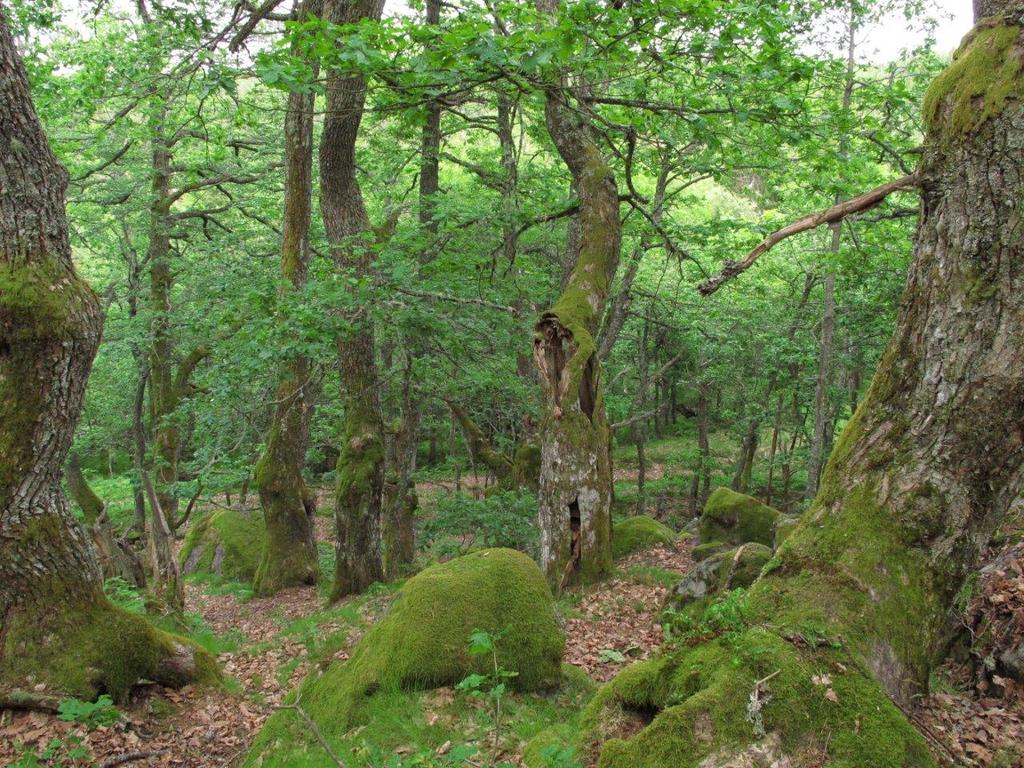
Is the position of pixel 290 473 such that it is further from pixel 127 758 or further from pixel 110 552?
pixel 127 758

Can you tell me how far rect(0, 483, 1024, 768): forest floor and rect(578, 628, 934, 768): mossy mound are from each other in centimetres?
51

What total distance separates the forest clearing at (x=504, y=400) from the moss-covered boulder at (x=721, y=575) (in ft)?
0.14

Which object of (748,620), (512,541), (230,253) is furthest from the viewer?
(230,253)

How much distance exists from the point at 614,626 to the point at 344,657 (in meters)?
2.71

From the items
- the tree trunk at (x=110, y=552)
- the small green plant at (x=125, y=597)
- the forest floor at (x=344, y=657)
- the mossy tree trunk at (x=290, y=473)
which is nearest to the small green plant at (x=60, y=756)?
the forest floor at (x=344, y=657)

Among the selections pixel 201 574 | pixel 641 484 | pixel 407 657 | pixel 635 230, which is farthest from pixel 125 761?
pixel 641 484

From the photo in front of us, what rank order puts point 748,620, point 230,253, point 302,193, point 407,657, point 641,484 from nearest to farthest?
1. point 748,620
2. point 407,657
3. point 302,193
4. point 230,253
5. point 641,484

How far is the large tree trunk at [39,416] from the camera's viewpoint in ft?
14.5

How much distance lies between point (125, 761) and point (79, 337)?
2769 millimetres

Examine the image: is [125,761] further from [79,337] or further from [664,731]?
[664,731]

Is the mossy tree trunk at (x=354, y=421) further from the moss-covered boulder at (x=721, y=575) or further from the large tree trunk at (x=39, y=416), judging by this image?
the moss-covered boulder at (x=721, y=575)

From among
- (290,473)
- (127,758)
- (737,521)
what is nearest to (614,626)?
(127,758)

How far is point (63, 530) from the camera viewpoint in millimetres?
4836

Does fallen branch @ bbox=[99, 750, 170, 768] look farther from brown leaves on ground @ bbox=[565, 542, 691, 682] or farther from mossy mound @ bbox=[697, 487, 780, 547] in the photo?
mossy mound @ bbox=[697, 487, 780, 547]
